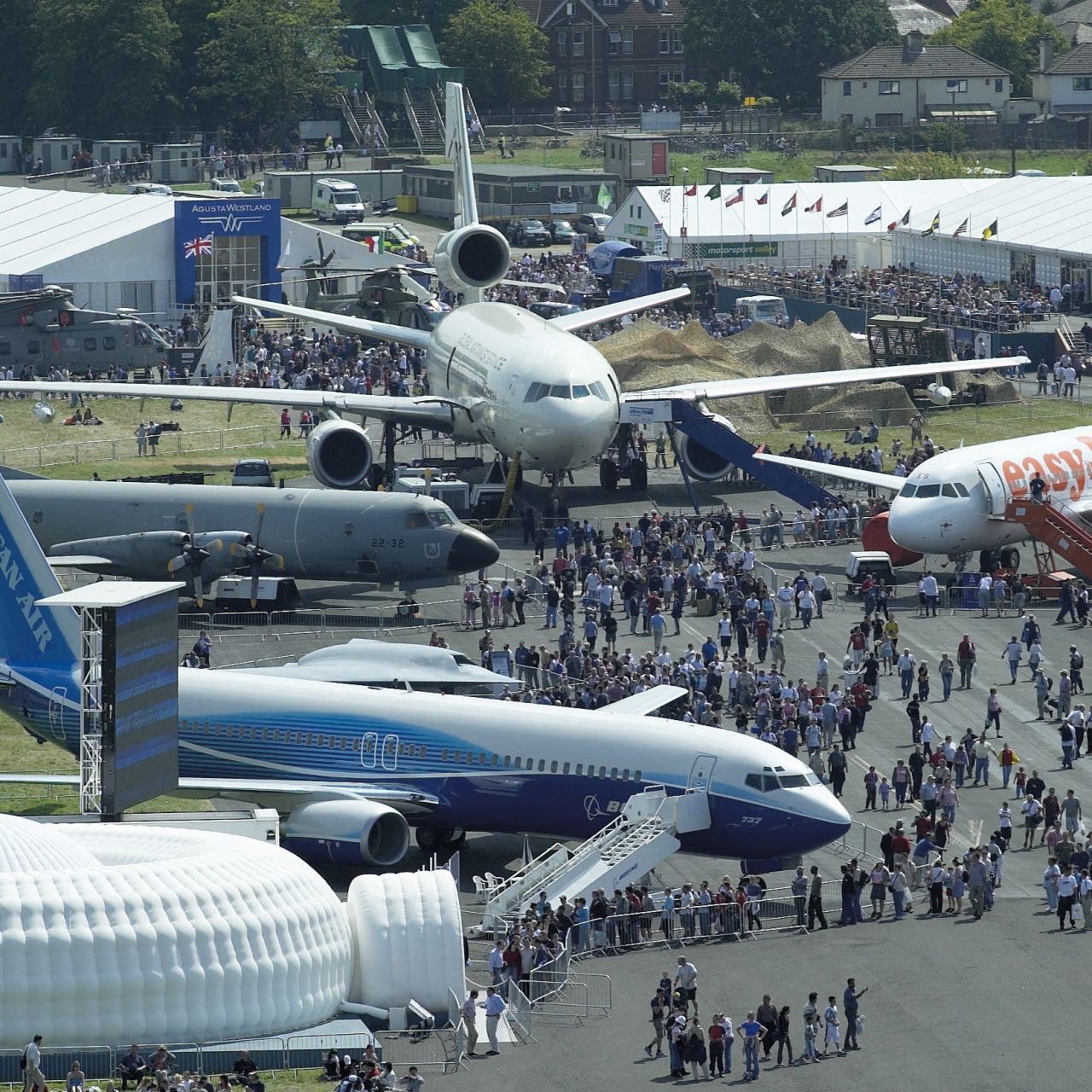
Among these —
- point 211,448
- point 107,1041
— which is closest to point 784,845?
point 107,1041

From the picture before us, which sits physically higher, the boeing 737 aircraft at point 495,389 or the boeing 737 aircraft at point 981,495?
the boeing 737 aircraft at point 495,389

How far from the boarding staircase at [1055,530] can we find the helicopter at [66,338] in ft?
149

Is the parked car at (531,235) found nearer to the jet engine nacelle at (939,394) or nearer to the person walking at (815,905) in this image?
the jet engine nacelle at (939,394)

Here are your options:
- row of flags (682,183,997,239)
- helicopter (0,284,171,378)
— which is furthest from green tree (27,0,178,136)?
helicopter (0,284,171,378)

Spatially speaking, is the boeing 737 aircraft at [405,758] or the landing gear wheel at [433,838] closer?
the boeing 737 aircraft at [405,758]

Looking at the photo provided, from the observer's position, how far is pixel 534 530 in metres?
71.1

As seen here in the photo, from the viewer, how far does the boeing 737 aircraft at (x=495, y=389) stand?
70.2 metres

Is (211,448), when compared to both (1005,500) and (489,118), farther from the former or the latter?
(489,118)

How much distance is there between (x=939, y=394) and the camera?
91.6m

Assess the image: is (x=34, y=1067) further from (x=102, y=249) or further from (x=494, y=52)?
(x=494, y=52)

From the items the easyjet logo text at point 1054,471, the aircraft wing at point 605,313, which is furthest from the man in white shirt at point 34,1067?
the aircraft wing at point 605,313

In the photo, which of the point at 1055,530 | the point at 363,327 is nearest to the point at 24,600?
the point at 1055,530

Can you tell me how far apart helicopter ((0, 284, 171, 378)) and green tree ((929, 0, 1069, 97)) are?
98235 millimetres

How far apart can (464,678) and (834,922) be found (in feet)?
36.4
